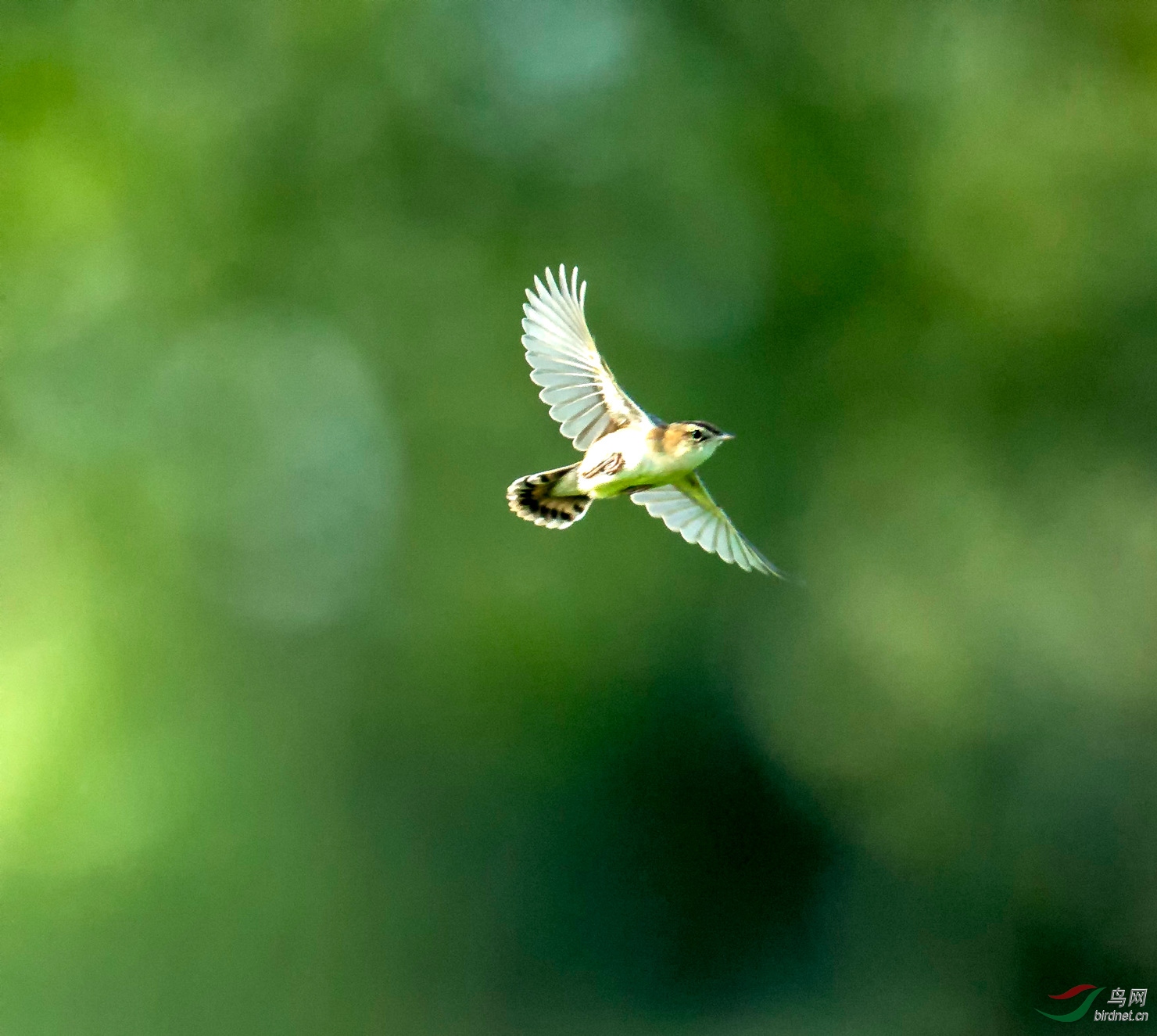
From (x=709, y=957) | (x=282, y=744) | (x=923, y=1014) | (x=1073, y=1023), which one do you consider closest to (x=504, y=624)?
(x=282, y=744)

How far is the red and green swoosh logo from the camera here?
9.53 metres

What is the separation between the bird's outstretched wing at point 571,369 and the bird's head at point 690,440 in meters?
0.29

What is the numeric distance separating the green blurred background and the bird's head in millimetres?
7282

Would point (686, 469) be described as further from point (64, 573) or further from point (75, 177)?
point (75, 177)

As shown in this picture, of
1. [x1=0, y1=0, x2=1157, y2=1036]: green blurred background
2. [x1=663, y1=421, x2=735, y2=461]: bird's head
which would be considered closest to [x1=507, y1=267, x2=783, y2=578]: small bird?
[x1=663, y1=421, x2=735, y2=461]: bird's head

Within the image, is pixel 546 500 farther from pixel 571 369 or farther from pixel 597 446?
pixel 571 369

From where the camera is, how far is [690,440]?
3035mm

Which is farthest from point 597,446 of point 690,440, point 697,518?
point 697,518

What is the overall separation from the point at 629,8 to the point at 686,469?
11945mm

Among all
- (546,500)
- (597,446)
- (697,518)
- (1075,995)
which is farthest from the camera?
(1075,995)

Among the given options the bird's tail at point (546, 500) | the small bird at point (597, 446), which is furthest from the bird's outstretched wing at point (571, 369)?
the bird's tail at point (546, 500)

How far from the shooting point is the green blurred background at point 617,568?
1063 centimetres

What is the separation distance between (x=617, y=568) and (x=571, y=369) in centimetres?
825

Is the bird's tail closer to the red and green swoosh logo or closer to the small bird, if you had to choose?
the small bird
